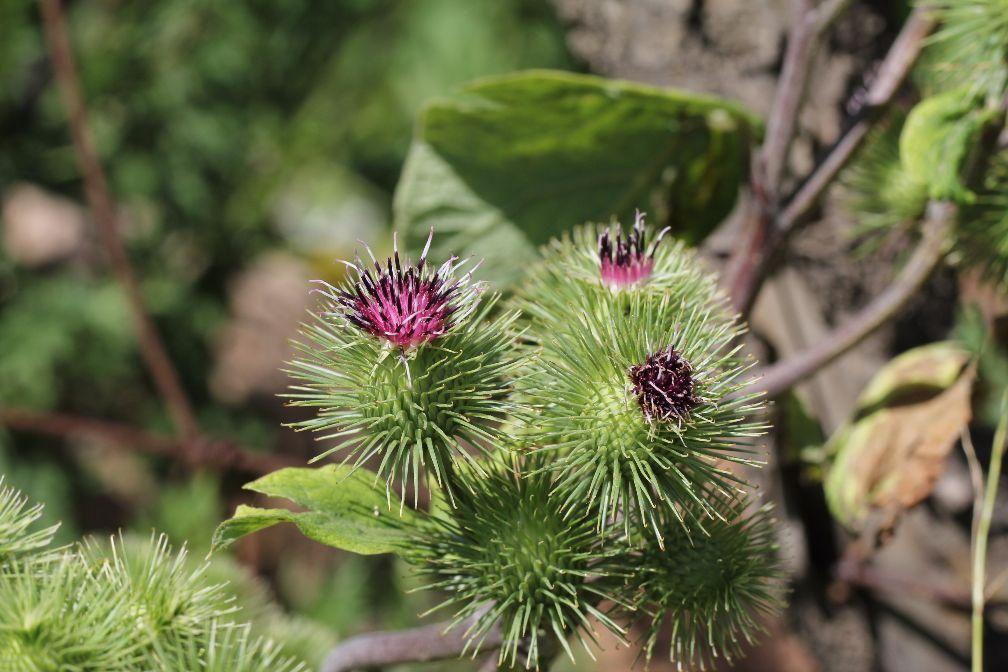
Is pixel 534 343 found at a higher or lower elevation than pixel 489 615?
higher

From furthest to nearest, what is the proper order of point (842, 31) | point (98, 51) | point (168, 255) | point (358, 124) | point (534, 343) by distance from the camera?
point (358, 124)
point (168, 255)
point (98, 51)
point (842, 31)
point (534, 343)

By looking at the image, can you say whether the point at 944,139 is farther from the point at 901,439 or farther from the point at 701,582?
the point at 701,582

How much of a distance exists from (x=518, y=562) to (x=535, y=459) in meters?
0.10

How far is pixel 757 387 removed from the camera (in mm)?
1156

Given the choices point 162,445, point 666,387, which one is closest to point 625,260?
point 666,387

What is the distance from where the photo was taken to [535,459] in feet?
2.86

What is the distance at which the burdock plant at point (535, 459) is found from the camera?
81 centimetres

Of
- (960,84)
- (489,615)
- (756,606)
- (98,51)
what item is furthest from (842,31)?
(98,51)

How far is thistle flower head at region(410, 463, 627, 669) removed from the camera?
82 cm

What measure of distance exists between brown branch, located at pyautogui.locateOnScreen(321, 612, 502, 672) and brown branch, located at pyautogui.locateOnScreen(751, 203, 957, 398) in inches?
20.1

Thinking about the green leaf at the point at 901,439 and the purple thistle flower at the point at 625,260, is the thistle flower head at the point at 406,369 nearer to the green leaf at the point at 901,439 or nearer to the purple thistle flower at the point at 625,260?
the purple thistle flower at the point at 625,260

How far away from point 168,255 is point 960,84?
2712mm

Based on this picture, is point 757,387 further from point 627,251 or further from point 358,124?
point 358,124

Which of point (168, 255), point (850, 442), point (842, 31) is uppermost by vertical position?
point (842, 31)
